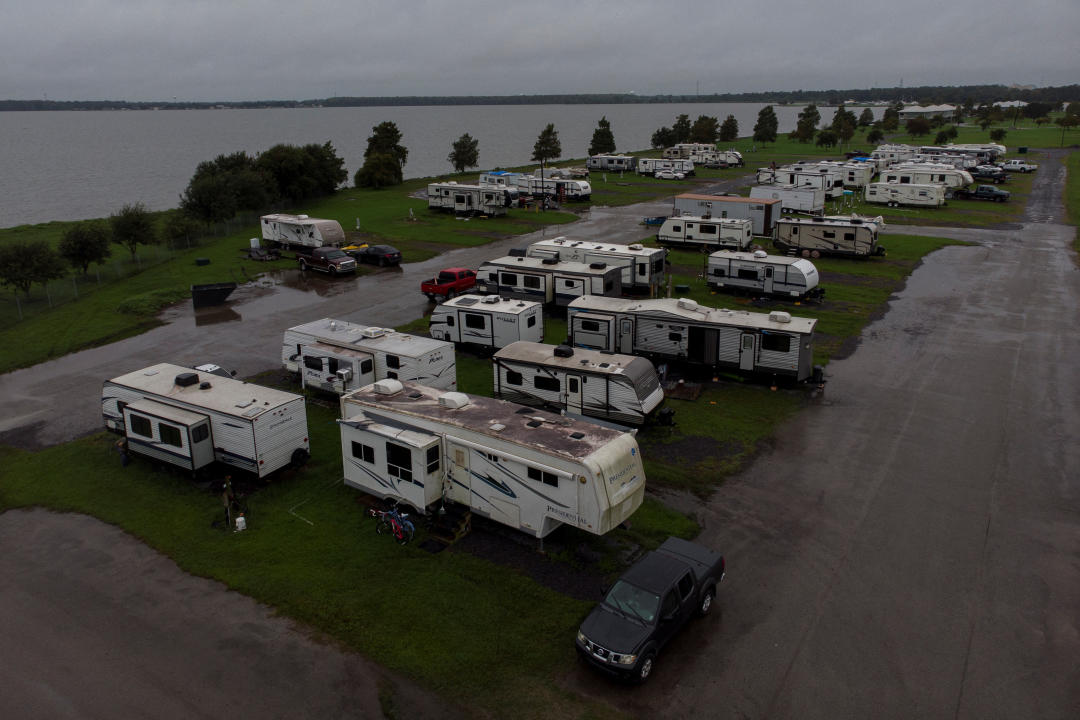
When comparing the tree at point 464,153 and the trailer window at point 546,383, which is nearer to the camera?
the trailer window at point 546,383

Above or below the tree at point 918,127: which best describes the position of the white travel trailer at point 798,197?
below

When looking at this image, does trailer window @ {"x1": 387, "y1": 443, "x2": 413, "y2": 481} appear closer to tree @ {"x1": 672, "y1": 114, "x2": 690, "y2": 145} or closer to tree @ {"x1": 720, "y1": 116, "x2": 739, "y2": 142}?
tree @ {"x1": 672, "y1": 114, "x2": 690, "y2": 145}

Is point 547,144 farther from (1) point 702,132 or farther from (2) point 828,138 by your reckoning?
(2) point 828,138

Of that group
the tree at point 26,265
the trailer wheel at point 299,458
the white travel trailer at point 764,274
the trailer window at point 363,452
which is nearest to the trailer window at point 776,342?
the white travel trailer at point 764,274

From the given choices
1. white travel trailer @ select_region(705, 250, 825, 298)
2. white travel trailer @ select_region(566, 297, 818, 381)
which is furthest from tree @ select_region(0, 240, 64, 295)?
white travel trailer @ select_region(705, 250, 825, 298)

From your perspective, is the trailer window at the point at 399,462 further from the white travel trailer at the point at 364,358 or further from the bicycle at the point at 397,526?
the white travel trailer at the point at 364,358

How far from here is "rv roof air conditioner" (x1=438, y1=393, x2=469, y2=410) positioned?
17406 mm

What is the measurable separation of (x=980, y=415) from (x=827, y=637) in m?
13.1

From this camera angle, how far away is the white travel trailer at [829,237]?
146ft

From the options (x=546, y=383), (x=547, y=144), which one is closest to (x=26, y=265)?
(x=546, y=383)

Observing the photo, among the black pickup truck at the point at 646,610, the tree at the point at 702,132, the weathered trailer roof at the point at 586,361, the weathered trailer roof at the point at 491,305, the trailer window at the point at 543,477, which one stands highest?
the tree at the point at 702,132

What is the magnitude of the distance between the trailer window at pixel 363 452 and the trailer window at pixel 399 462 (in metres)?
0.60

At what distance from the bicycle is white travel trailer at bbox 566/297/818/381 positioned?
12477mm

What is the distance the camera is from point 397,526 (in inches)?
642
